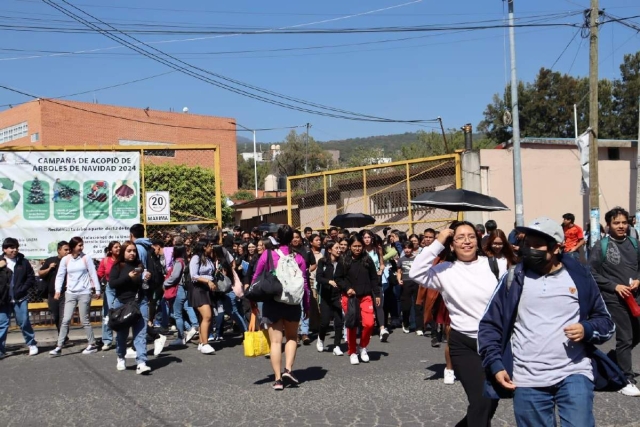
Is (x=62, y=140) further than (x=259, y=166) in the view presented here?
No

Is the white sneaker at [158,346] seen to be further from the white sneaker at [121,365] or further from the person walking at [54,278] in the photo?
the person walking at [54,278]

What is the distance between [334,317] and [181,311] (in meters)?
2.69

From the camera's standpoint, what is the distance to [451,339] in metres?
5.99

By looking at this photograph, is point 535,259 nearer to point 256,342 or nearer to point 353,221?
point 256,342

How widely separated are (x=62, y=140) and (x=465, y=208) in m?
39.2

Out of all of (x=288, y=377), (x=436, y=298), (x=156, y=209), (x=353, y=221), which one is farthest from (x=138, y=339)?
(x=353, y=221)

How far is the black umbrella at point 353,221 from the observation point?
1708 cm

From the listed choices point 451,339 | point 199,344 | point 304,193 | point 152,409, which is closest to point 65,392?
point 152,409

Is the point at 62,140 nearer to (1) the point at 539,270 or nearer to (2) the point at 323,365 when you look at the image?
(2) the point at 323,365

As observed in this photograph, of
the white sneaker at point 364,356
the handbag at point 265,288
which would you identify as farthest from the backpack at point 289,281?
the white sneaker at point 364,356

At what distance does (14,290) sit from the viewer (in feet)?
39.1

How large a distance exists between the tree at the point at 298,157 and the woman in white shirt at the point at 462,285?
65.8 meters

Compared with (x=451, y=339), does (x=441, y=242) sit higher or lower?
higher

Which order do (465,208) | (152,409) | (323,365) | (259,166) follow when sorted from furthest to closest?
1. (259,166)
2. (465,208)
3. (323,365)
4. (152,409)
